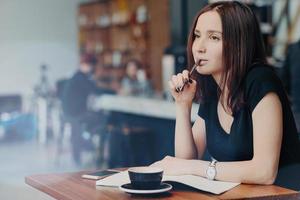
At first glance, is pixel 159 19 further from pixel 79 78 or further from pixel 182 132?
pixel 182 132

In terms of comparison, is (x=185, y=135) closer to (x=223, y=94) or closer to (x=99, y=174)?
(x=223, y=94)

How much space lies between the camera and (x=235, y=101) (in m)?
1.79

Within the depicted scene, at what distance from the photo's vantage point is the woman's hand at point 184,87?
1912mm

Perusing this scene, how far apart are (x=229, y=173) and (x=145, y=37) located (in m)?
5.25

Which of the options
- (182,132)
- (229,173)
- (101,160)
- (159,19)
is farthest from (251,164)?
(159,19)

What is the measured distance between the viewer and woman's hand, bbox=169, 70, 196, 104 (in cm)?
191

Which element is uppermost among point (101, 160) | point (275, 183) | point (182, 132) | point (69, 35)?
point (69, 35)

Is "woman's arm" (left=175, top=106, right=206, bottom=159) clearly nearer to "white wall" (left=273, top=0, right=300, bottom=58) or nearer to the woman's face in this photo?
the woman's face

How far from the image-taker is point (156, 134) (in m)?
4.93

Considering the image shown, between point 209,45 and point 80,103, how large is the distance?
3255 mm

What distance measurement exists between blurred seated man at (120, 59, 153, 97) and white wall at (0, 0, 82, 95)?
746 millimetres

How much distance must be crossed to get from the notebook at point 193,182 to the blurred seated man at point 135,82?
11.6 feet

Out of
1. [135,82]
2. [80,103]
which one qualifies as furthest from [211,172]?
[135,82]

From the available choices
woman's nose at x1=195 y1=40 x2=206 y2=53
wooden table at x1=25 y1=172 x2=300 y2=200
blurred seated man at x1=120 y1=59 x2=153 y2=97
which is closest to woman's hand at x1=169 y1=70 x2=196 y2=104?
woman's nose at x1=195 y1=40 x2=206 y2=53
